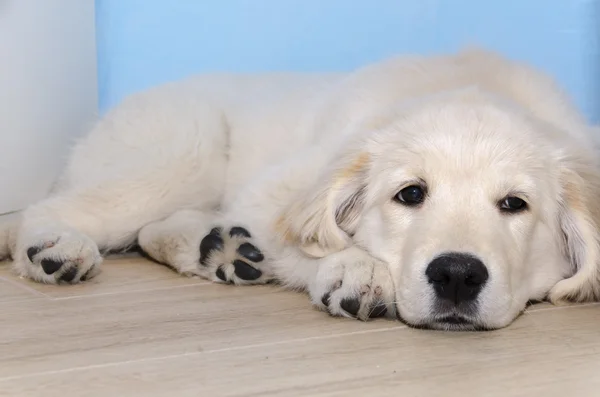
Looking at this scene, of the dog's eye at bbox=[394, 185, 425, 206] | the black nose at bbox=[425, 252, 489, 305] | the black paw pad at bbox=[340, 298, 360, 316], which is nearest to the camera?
the black nose at bbox=[425, 252, 489, 305]

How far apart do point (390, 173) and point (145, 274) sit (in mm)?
930

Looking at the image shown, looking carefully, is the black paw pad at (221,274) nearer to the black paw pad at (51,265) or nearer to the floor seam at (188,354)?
the black paw pad at (51,265)

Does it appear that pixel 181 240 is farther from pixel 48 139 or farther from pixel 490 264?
pixel 48 139

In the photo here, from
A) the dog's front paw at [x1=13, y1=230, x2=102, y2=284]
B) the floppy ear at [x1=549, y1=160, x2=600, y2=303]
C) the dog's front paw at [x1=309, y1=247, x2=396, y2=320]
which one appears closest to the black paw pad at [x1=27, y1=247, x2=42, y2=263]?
the dog's front paw at [x1=13, y1=230, x2=102, y2=284]

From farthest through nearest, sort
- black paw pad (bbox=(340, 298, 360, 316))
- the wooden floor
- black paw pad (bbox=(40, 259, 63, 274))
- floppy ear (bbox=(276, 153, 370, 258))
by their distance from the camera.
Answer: black paw pad (bbox=(40, 259, 63, 274)) → floppy ear (bbox=(276, 153, 370, 258)) → black paw pad (bbox=(340, 298, 360, 316)) → the wooden floor

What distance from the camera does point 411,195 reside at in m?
2.40

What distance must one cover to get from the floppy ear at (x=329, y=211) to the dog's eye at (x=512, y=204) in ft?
1.33

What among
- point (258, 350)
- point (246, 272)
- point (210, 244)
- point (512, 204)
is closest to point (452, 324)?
point (512, 204)

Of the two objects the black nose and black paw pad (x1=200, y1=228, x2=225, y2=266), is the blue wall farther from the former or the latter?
the black nose

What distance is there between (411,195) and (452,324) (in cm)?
38

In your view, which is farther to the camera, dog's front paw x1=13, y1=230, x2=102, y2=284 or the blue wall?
the blue wall

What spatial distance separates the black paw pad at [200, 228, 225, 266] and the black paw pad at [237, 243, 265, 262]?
7 centimetres

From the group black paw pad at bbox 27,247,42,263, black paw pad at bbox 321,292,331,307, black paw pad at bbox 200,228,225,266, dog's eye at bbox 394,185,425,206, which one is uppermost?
dog's eye at bbox 394,185,425,206

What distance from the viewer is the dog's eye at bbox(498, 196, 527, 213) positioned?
2.34m
